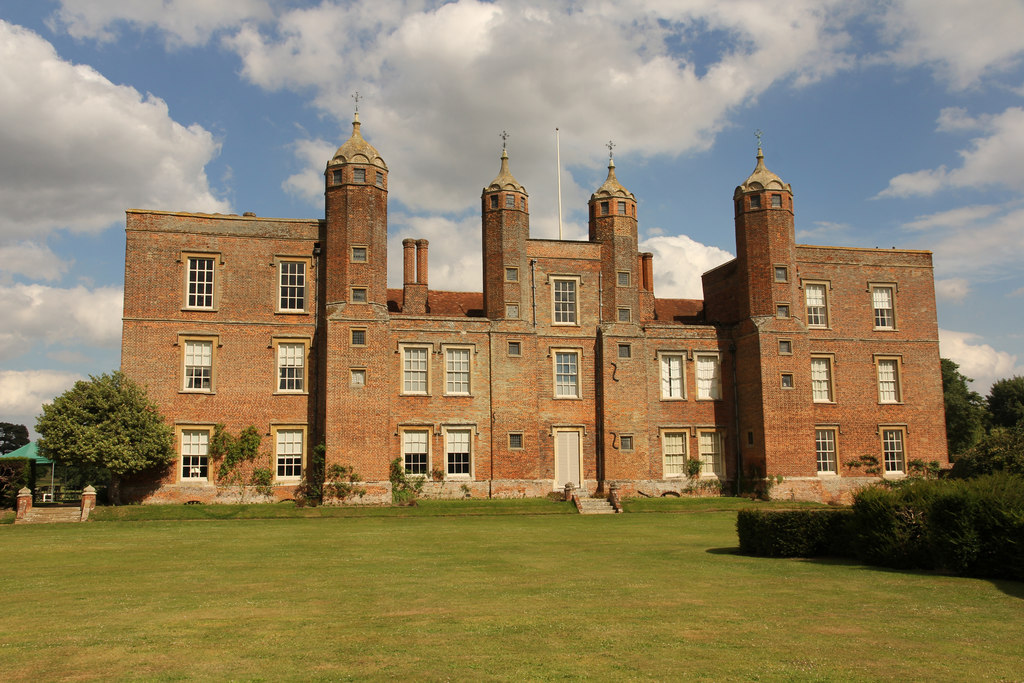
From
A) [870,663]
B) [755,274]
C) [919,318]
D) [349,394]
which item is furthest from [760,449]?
[870,663]

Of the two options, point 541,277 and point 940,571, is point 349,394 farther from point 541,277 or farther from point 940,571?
point 940,571

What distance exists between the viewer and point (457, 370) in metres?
33.5

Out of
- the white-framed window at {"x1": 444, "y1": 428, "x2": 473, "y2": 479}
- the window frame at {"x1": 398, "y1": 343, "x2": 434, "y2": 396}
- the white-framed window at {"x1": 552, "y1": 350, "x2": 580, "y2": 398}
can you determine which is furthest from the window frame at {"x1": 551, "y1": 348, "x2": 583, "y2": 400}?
the window frame at {"x1": 398, "y1": 343, "x2": 434, "y2": 396}

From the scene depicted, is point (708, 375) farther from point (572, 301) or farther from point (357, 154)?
point (357, 154)

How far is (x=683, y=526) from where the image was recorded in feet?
77.6

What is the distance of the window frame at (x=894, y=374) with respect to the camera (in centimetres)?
3716

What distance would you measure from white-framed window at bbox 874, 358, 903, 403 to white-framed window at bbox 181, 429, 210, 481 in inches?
1136

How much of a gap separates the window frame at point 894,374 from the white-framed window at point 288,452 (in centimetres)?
2523

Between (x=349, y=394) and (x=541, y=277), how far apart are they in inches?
382

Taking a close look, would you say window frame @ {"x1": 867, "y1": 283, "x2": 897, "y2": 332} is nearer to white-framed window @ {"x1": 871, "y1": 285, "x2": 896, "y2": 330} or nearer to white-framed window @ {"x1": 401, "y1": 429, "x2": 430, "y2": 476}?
white-framed window @ {"x1": 871, "y1": 285, "x2": 896, "y2": 330}

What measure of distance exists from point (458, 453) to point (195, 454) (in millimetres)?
9986

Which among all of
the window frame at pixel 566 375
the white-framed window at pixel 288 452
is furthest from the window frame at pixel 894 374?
the white-framed window at pixel 288 452

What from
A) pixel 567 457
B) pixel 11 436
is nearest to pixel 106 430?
pixel 567 457

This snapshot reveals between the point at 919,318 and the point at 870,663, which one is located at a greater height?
the point at 919,318
